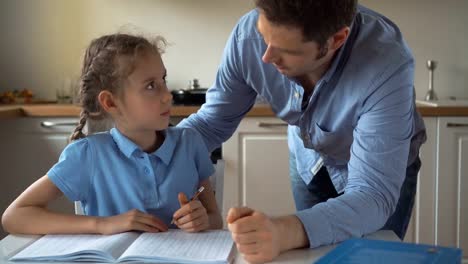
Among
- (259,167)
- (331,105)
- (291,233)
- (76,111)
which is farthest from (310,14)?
(76,111)

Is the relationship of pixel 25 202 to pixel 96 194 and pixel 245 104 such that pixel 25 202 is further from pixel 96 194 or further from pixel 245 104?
pixel 245 104

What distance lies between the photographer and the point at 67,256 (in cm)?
107

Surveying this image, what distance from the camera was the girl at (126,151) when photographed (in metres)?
1.39

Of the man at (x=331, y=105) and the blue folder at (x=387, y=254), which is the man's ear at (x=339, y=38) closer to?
the man at (x=331, y=105)

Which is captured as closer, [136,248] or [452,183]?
[136,248]

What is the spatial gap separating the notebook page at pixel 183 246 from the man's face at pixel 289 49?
37cm

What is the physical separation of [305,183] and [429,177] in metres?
1.36

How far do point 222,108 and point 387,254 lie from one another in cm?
85

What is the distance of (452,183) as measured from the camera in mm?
2977

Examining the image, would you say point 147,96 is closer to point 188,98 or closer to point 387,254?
point 387,254

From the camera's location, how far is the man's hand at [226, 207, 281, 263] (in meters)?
1.02

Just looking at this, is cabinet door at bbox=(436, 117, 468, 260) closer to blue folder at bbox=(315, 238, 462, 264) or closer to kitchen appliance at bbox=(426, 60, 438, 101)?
kitchen appliance at bbox=(426, 60, 438, 101)

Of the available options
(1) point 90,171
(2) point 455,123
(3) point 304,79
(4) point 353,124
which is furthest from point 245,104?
(2) point 455,123

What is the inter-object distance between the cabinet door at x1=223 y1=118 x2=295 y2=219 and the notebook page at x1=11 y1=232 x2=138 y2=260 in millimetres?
1783
